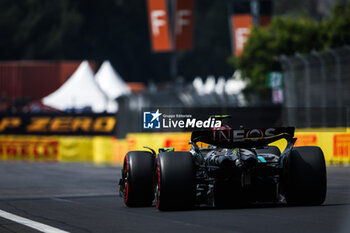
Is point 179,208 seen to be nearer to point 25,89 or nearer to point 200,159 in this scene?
point 200,159

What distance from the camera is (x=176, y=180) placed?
12.0m

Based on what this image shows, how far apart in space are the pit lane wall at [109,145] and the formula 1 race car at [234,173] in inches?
523

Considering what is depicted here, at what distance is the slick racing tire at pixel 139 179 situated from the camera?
12.8 meters

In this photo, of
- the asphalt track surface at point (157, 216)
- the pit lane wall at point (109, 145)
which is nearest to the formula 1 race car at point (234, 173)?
the asphalt track surface at point (157, 216)

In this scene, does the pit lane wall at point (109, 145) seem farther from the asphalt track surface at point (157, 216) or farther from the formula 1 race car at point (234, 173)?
the formula 1 race car at point (234, 173)

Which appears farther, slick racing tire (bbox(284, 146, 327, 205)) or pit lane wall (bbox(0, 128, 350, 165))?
pit lane wall (bbox(0, 128, 350, 165))

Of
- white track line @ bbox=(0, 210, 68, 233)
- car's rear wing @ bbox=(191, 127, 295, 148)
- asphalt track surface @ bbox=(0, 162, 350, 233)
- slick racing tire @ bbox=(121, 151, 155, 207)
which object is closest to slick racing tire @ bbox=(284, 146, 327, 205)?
asphalt track surface @ bbox=(0, 162, 350, 233)

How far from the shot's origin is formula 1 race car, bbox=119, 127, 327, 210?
12062 mm

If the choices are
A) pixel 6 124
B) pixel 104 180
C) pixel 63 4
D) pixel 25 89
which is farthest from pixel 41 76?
pixel 104 180

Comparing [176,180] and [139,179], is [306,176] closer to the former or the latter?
[176,180]

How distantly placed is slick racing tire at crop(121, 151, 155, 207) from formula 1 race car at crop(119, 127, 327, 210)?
14 millimetres

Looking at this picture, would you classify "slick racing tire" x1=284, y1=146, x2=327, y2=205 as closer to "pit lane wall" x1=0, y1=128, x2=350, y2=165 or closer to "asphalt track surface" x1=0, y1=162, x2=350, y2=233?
"asphalt track surface" x1=0, y1=162, x2=350, y2=233

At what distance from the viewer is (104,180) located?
22.6 metres

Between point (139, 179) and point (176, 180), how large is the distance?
39.3 inches
